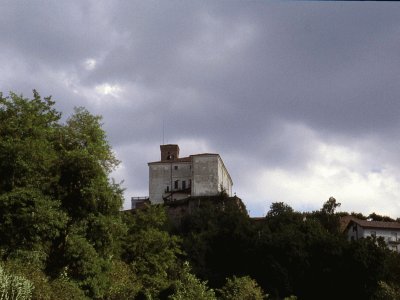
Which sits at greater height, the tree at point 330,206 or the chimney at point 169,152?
the chimney at point 169,152

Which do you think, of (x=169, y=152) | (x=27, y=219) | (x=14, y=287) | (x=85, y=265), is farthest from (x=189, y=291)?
(x=169, y=152)

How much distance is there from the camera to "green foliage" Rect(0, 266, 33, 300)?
2336 cm

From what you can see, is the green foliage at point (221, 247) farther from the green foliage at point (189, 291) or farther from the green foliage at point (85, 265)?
the green foliage at point (85, 265)

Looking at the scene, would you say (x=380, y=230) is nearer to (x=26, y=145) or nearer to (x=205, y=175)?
(x=205, y=175)

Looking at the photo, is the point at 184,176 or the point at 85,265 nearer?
the point at 85,265

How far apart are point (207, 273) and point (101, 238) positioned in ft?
125

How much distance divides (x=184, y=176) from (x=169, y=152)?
9.69 m

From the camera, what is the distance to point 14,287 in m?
23.9

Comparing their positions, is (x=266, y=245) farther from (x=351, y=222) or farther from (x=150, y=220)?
(x=351, y=222)

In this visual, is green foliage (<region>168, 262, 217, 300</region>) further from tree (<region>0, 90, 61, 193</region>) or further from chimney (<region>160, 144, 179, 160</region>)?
chimney (<region>160, 144, 179, 160</region>)

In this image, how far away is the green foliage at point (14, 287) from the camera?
23359 millimetres

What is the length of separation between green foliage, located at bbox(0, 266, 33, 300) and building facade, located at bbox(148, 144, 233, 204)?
84.1 metres

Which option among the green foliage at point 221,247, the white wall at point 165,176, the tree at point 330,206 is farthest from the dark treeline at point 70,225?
the white wall at point 165,176

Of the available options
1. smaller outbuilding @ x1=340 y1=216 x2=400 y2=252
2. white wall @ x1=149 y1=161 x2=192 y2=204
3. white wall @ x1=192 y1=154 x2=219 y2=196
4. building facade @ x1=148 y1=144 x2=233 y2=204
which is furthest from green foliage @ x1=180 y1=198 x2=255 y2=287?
white wall @ x1=149 y1=161 x2=192 y2=204
